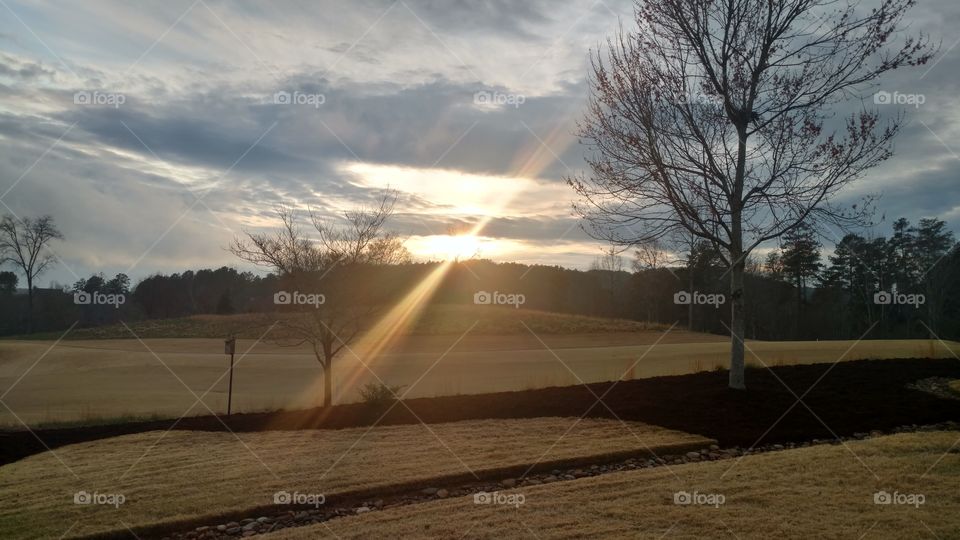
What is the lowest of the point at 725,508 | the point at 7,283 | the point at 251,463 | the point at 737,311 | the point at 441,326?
the point at 251,463

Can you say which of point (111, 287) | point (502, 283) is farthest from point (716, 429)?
point (111, 287)

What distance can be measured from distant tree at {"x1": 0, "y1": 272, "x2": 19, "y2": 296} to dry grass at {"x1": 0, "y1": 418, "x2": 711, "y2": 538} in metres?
61.5

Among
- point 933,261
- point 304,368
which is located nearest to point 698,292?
point 933,261

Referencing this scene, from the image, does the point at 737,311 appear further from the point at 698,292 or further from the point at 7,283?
the point at 7,283

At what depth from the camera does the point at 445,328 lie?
51594 millimetres

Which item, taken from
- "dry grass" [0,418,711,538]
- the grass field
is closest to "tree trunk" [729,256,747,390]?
"dry grass" [0,418,711,538]

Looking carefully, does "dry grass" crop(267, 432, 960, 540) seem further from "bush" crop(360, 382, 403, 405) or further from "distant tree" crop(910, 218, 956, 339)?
"distant tree" crop(910, 218, 956, 339)

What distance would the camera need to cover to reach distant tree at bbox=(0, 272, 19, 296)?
60.5 meters

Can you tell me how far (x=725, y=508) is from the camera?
6.98 meters

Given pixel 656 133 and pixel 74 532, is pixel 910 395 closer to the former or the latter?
pixel 656 133

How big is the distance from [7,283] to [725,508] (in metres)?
73.6

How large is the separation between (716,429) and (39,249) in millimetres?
39326

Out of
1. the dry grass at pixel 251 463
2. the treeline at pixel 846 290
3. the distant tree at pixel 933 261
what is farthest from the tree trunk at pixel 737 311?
the distant tree at pixel 933 261

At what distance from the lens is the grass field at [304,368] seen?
20.2 meters
